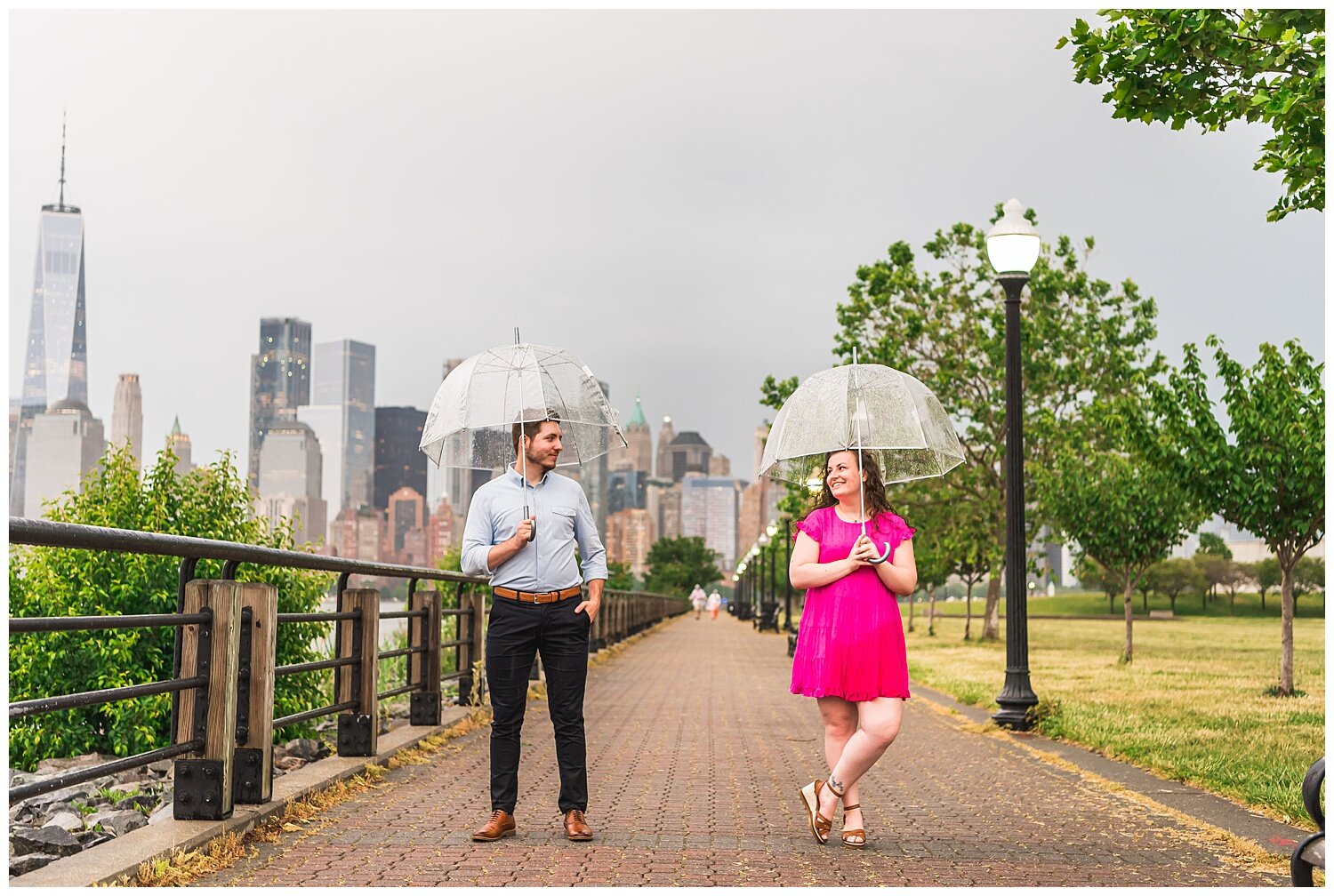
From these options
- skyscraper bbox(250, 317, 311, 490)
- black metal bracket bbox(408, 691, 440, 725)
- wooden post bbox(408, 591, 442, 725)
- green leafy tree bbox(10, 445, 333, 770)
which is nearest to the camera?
green leafy tree bbox(10, 445, 333, 770)

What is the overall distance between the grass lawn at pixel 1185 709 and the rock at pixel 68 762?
7597 mm

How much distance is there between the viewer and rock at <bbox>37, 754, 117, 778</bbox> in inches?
390

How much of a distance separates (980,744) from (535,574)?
19.7 ft

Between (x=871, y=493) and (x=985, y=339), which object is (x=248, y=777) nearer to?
(x=871, y=493)

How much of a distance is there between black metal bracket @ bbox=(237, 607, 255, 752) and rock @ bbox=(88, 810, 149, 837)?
114 centimetres

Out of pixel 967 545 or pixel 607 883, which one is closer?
pixel 607 883

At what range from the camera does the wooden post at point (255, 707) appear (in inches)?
231

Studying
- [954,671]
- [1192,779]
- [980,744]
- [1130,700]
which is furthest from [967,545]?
[1192,779]

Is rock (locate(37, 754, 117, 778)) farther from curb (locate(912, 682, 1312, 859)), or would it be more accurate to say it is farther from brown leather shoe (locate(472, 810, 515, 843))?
curb (locate(912, 682, 1312, 859))

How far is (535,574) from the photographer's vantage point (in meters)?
5.96

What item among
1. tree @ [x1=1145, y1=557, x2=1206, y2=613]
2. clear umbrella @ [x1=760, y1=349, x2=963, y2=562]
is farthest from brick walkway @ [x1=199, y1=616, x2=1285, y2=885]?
tree @ [x1=1145, y1=557, x2=1206, y2=613]

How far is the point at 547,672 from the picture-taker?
240 inches

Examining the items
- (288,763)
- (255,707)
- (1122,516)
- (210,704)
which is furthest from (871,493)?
(1122,516)

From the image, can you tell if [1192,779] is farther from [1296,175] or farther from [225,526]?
[225,526]
